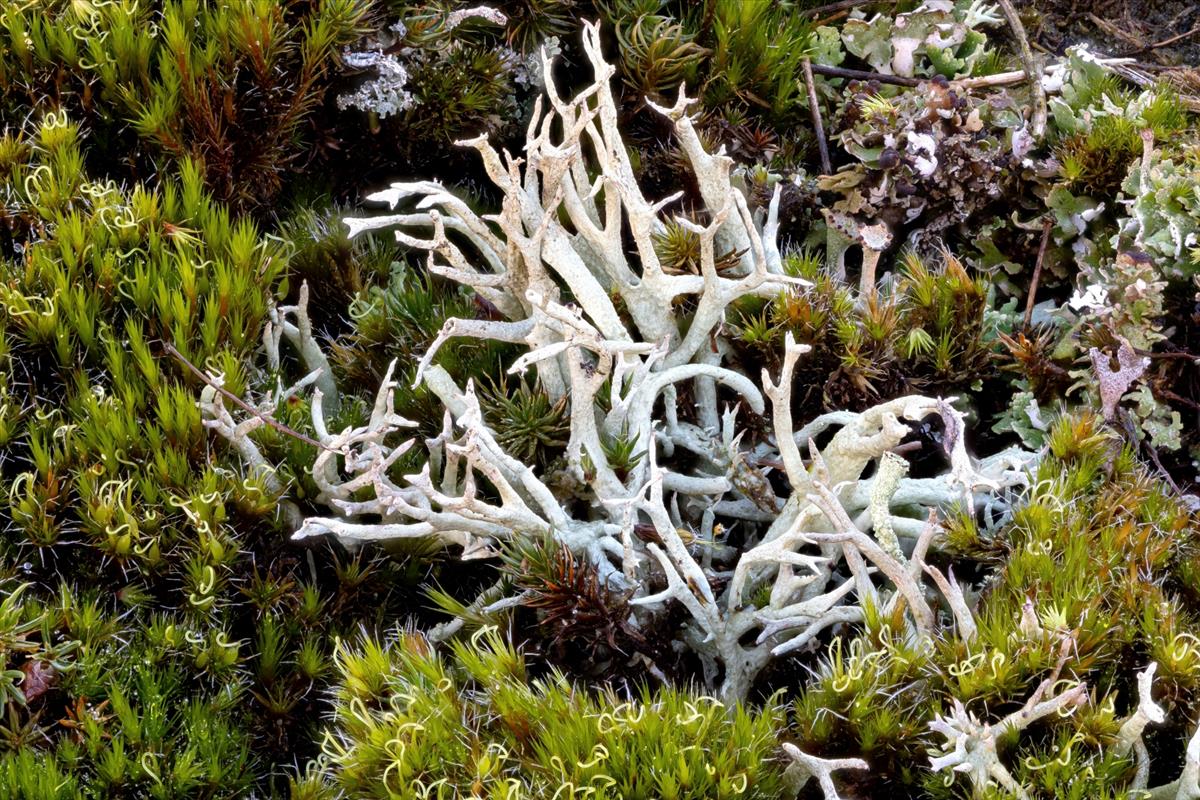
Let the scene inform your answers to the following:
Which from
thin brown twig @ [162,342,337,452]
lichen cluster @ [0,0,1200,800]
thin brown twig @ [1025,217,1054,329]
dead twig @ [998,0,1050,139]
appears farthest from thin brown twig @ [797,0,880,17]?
thin brown twig @ [162,342,337,452]

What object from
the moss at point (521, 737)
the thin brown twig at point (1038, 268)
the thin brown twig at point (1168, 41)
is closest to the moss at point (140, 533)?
the moss at point (521, 737)

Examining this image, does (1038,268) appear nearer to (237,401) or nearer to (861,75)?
(861,75)

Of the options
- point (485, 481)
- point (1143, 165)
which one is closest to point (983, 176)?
point (1143, 165)

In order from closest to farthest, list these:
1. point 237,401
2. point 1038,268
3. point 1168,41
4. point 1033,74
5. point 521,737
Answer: point 521,737
point 237,401
point 1038,268
point 1033,74
point 1168,41

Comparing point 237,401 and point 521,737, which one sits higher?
point 237,401

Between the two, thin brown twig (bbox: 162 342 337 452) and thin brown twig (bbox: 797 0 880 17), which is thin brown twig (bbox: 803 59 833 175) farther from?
thin brown twig (bbox: 162 342 337 452)

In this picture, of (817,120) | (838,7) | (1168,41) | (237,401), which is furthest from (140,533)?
(1168,41)
